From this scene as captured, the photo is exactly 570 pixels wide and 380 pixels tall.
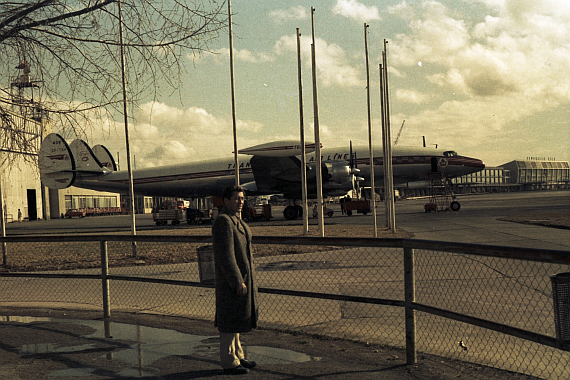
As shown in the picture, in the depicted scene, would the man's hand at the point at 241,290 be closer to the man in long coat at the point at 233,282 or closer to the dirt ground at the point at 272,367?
the man in long coat at the point at 233,282

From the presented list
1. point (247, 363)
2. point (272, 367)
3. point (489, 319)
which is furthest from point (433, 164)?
point (247, 363)

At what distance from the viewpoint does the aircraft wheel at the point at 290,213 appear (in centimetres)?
3725

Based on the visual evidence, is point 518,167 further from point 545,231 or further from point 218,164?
point 545,231

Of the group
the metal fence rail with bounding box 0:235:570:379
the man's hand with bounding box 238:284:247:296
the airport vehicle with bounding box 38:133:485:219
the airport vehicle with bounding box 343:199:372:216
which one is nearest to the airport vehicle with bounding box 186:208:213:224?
the airport vehicle with bounding box 38:133:485:219

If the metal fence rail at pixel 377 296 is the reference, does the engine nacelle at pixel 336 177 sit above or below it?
above

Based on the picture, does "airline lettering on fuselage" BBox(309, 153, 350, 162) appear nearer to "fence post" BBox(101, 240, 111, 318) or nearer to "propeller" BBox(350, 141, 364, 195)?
"propeller" BBox(350, 141, 364, 195)

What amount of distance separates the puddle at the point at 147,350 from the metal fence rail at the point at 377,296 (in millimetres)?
656

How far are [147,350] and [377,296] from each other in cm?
417

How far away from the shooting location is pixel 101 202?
99.8 metres

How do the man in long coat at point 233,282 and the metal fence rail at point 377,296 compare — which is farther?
the metal fence rail at point 377,296

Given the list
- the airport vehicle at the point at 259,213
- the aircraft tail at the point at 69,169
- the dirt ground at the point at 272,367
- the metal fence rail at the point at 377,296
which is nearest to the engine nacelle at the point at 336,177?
the airport vehicle at the point at 259,213

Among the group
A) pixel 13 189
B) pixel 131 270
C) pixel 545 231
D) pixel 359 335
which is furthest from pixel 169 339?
pixel 13 189

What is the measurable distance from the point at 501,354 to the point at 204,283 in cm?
351

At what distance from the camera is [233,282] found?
4852mm
